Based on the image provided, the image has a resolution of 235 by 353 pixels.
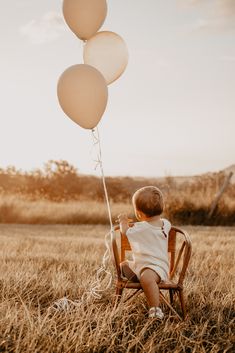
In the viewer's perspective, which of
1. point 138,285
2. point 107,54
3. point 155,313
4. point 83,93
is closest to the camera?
point 155,313

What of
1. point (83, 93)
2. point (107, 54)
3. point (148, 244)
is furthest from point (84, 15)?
point (148, 244)

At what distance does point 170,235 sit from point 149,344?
945 millimetres

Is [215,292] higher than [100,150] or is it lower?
lower

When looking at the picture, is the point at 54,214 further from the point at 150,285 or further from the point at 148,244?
the point at 150,285

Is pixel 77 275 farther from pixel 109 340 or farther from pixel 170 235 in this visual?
pixel 109 340

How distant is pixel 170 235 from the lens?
3.58m

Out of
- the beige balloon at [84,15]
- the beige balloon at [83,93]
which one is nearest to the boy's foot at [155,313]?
the beige balloon at [83,93]

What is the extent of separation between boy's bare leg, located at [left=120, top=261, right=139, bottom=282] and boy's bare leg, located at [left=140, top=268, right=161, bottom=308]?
183 millimetres

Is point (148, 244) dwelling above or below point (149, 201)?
below

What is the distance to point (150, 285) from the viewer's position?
10.5 feet

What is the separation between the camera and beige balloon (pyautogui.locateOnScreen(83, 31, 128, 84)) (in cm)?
433

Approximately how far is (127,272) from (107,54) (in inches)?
73.7

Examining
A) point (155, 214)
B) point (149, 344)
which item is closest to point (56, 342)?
point (149, 344)

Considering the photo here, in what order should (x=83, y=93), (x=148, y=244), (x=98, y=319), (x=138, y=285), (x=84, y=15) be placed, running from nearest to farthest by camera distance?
(x=98, y=319) → (x=138, y=285) → (x=148, y=244) → (x=83, y=93) → (x=84, y=15)
